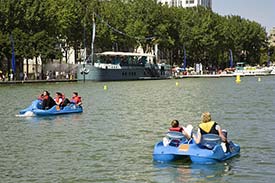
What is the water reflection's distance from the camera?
64.7ft

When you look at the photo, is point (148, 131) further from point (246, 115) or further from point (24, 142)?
point (246, 115)

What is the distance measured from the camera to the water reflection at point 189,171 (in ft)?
64.7

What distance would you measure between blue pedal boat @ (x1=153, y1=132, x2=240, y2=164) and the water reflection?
219 mm

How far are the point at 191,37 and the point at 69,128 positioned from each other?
107m

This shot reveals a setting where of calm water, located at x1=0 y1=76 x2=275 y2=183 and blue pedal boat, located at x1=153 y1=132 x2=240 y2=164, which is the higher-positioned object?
blue pedal boat, located at x1=153 y1=132 x2=240 y2=164

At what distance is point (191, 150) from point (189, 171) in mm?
949

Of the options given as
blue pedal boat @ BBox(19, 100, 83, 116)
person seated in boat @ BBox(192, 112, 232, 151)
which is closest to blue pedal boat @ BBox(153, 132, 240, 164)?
person seated in boat @ BBox(192, 112, 232, 151)

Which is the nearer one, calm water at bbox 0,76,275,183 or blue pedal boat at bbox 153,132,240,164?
calm water at bbox 0,76,275,183

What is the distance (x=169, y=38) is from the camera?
422 feet

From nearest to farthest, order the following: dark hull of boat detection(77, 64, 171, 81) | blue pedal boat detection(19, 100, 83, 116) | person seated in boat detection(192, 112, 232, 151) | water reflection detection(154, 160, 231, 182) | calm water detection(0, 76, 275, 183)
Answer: water reflection detection(154, 160, 231, 182)
calm water detection(0, 76, 275, 183)
person seated in boat detection(192, 112, 232, 151)
blue pedal boat detection(19, 100, 83, 116)
dark hull of boat detection(77, 64, 171, 81)

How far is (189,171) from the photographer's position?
67.9ft

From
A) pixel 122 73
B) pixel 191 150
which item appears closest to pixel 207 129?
pixel 191 150

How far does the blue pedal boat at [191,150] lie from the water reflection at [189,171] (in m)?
0.22

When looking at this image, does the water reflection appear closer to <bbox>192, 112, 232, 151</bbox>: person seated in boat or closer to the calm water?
the calm water
